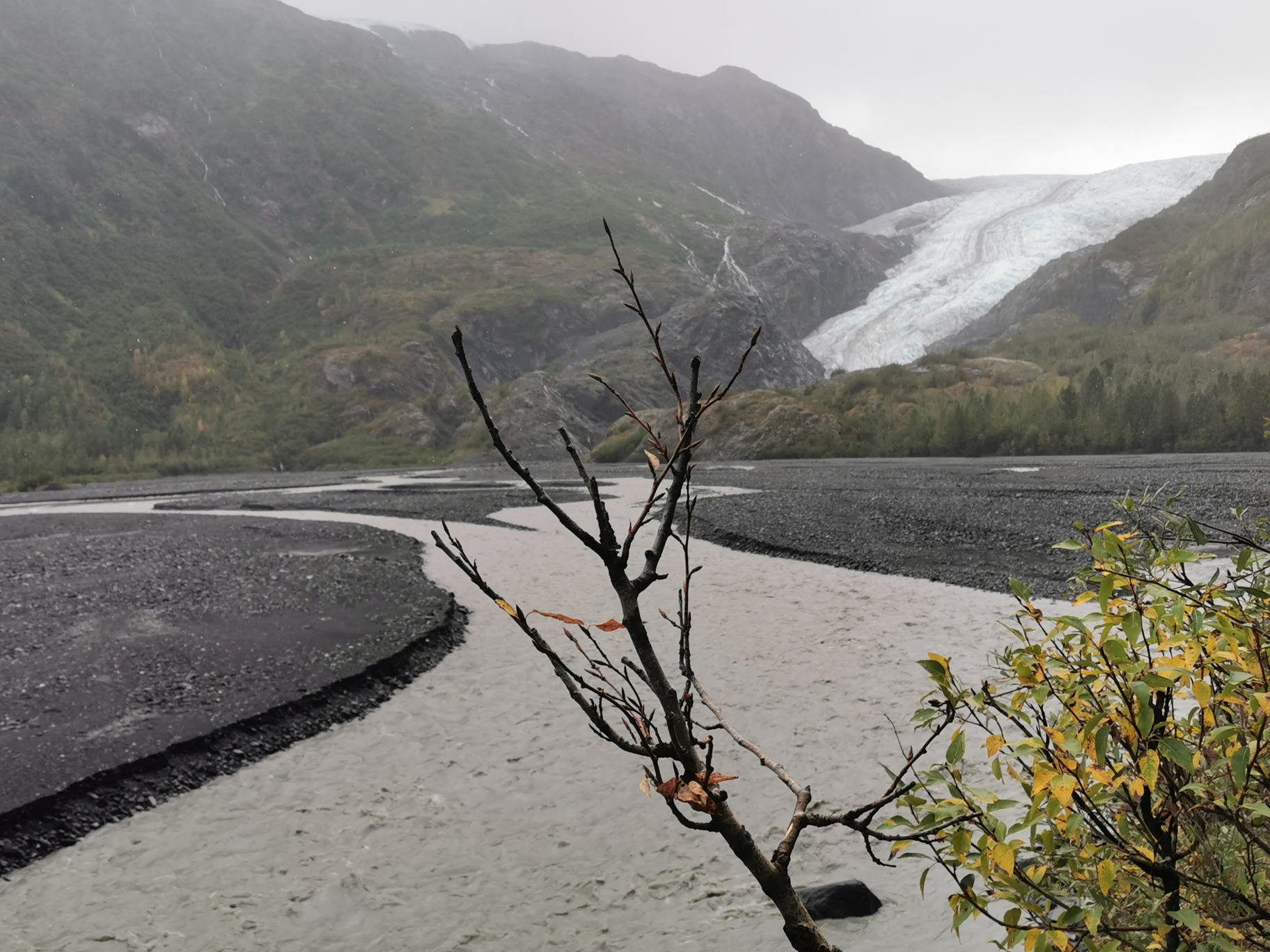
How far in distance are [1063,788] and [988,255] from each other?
118374mm

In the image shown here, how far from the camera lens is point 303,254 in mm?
115938

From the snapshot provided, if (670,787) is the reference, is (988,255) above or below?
above

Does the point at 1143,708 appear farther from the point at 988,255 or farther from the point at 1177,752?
the point at 988,255

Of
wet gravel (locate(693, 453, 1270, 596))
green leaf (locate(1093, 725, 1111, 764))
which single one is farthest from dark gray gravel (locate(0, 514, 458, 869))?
wet gravel (locate(693, 453, 1270, 596))

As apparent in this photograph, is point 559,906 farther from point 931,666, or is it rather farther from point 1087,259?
point 1087,259

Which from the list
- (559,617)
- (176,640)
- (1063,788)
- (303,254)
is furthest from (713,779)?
(303,254)

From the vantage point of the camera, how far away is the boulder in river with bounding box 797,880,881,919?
482 cm

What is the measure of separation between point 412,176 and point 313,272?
3627cm

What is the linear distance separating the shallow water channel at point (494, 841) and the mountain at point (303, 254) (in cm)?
4886

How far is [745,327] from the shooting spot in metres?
84.4

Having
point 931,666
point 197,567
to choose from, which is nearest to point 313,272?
point 197,567

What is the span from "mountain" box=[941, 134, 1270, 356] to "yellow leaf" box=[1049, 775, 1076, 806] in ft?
188

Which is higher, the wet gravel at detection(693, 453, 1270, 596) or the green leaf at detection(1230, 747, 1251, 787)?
the green leaf at detection(1230, 747, 1251, 787)

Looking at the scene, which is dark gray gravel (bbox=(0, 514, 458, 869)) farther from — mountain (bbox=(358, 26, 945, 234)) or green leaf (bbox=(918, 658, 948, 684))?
mountain (bbox=(358, 26, 945, 234))
